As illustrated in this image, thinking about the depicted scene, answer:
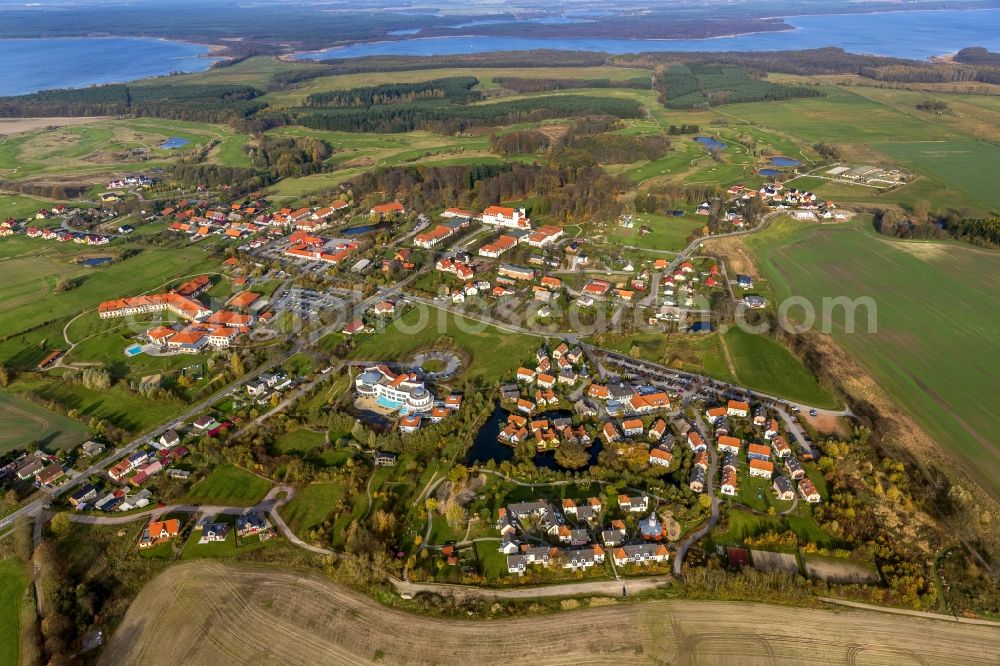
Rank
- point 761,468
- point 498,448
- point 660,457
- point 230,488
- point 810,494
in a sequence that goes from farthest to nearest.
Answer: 1. point 498,448
2. point 660,457
3. point 761,468
4. point 230,488
5. point 810,494

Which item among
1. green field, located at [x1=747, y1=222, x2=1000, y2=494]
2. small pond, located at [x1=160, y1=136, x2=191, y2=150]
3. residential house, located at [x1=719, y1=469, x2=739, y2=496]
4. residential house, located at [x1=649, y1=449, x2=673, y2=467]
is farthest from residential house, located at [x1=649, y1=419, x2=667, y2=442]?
small pond, located at [x1=160, y1=136, x2=191, y2=150]

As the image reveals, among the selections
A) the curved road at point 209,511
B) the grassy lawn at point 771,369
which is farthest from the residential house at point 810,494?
the curved road at point 209,511

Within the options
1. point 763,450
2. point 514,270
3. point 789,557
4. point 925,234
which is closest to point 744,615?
point 789,557

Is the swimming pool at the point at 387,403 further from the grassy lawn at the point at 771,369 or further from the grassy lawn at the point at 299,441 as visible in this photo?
the grassy lawn at the point at 771,369

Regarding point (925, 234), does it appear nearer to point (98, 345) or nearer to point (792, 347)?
point (792, 347)

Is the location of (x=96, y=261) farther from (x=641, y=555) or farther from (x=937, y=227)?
(x=937, y=227)

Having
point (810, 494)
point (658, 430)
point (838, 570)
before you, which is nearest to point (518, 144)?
point (658, 430)
